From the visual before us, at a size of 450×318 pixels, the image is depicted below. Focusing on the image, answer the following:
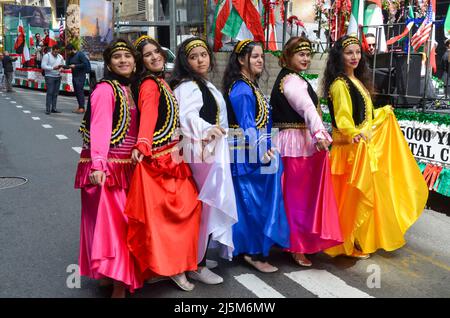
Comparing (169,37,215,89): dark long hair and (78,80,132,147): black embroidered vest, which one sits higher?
(169,37,215,89): dark long hair

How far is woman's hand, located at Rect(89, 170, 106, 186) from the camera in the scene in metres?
3.27

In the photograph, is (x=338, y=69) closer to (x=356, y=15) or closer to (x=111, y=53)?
(x=111, y=53)

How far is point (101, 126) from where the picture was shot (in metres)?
3.30

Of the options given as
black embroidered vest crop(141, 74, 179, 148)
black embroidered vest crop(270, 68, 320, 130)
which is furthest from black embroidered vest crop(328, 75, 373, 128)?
black embroidered vest crop(141, 74, 179, 148)

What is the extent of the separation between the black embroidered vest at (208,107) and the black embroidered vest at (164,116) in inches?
8.0

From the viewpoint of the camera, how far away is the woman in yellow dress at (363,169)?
13.5 feet

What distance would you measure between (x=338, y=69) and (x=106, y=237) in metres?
2.32

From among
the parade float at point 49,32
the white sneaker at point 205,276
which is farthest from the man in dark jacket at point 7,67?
the white sneaker at point 205,276

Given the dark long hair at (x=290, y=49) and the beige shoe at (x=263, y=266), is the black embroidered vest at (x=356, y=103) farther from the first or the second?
the beige shoe at (x=263, y=266)

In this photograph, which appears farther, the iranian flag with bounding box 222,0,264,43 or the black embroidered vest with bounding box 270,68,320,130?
the iranian flag with bounding box 222,0,264,43

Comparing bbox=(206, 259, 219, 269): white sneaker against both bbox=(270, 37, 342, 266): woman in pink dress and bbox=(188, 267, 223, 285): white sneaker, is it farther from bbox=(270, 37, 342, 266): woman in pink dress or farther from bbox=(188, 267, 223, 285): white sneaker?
bbox=(270, 37, 342, 266): woman in pink dress

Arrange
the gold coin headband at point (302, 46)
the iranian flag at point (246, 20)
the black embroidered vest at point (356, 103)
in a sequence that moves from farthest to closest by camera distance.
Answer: the iranian flag at point (246, 20)
the black embroidered vest at point (356, 103)
the gold coin headband at point (302, 46)

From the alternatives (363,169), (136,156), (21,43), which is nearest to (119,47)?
(136,156)

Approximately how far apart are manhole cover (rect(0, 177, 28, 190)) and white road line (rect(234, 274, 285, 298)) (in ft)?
13.3
